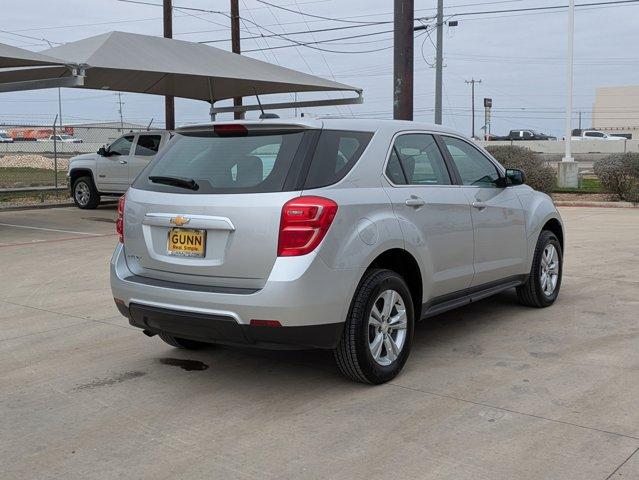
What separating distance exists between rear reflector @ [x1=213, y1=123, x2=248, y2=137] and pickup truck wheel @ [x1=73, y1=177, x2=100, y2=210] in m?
14.3

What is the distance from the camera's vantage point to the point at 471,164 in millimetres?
6023

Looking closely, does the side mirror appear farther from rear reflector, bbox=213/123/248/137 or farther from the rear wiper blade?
the rear wiper blade

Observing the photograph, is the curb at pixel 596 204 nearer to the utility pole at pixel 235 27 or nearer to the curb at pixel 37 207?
the utility pole at pixel 235 27

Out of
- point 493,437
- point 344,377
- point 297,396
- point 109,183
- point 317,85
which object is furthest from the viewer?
point 317,85

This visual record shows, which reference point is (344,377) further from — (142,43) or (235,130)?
(142,43)

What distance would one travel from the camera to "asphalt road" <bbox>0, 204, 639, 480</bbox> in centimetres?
359

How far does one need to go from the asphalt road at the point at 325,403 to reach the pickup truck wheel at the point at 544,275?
126 mm

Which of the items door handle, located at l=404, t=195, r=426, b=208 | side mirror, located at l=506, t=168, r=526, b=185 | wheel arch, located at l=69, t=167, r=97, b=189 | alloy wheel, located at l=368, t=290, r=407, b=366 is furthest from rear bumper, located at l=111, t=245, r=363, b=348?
wheel arch, located at l=69, t=167, r=97, b=189

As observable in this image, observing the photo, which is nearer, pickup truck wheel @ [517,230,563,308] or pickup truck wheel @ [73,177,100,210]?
pickup truck wheel @ [517,230,563,308]

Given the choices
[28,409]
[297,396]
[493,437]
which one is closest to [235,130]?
[297,396]

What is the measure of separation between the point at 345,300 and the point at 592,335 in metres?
2.63

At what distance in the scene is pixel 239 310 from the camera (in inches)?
165

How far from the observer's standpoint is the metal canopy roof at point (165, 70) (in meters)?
16.3

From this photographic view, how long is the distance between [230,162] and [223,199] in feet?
1.15
